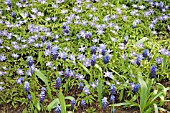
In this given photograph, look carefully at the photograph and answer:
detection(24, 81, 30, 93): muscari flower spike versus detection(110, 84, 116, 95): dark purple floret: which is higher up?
detection(24, 81, 30, 93): muscari flower spike

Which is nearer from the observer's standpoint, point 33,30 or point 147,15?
point 33,30

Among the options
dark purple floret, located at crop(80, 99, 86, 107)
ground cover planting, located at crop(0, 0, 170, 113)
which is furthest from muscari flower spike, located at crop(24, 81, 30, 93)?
dark purple floret, located at crop(80, 99, 86, 107)

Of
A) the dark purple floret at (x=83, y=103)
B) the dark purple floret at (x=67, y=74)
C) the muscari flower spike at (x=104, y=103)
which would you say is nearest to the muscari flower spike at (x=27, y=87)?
the dark purple floret at (x=67, y=74)

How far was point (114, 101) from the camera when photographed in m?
4.15

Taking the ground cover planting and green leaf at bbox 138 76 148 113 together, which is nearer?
green leaf at bbox 138 76 148 113

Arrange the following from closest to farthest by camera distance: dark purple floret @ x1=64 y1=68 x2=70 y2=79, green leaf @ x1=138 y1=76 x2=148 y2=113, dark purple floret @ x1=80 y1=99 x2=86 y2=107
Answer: green leaf @ x1=138 y1=76 x2=148 y2=113 → dark purple floret @ x1=80 y1=99 x2=86 y2=107 → dark purple floret @ x1=64 y1=68 x2=70 y2=79

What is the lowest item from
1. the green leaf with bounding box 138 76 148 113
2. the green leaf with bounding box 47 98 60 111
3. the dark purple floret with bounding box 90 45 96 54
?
the green leaf with bounding box 47 98 60 111

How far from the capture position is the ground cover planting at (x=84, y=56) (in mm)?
4023

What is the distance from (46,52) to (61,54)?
182 millimetres

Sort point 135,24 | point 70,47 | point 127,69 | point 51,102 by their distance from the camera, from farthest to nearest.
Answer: point 135,24 → point 70,47 → point 127,69 → point 51,102

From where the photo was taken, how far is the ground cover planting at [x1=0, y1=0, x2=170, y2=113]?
402cm

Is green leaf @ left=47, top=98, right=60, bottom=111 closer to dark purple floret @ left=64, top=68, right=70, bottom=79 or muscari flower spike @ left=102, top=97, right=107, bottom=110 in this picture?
dark purple floret @ left=64, top=68, right=70, bottom=79

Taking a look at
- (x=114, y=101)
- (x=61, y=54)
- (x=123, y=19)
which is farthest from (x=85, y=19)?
(x=114, y=101)

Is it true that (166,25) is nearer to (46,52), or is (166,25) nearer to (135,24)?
(135,24)
